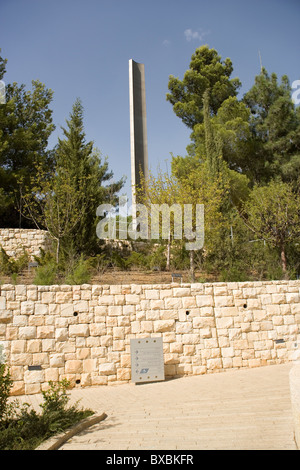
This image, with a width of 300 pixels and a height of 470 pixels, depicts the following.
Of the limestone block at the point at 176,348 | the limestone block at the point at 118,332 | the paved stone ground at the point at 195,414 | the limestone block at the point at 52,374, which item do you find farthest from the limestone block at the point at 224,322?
the limestone block at the point at 52,374

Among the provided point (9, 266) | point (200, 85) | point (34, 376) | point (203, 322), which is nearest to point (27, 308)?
point (34, 376)

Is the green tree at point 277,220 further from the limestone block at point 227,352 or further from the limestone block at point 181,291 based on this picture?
the limestone block at point 181,291

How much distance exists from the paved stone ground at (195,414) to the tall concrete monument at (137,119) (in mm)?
13321

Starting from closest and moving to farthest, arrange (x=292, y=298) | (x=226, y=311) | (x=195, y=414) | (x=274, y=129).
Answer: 1. (x=195, y=414)
2. (x=226, y=311)
3. (x=292, y=298)
4. (x=274, y=129)

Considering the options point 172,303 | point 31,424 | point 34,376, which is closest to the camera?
point 31,424

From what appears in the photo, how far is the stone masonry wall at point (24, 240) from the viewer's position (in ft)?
46.0

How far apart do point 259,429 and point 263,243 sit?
9666 millimetres

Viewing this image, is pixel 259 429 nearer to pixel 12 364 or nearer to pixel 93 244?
pixel 12 364

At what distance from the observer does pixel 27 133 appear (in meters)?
17.3

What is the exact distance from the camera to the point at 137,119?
20.2m

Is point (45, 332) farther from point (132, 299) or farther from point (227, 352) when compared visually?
point (227, 352)

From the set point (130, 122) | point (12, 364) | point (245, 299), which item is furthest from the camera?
point (130, 122)

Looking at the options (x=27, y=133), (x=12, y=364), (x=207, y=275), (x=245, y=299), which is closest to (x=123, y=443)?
(x=12, y=364)

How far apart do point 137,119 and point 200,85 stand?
4.61 metres
